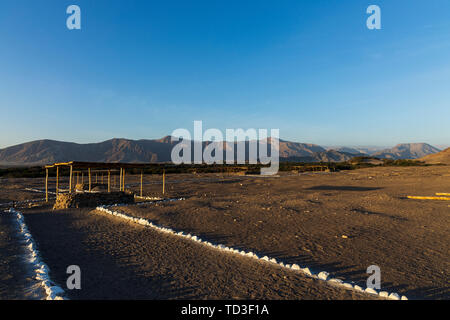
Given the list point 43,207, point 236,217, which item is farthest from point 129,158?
point 236,217

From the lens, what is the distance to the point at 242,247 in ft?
20.4

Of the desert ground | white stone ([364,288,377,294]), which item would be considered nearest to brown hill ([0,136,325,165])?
the desert ground

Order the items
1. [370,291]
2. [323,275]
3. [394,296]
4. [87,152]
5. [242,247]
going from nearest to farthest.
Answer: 1. [394,296]
2. [370,291]
3. [323,275]
4. [242,247]
5. [87,152]

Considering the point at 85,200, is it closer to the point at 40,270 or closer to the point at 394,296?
the point at 40,270

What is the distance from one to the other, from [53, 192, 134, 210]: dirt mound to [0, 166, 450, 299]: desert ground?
1931 millimetres

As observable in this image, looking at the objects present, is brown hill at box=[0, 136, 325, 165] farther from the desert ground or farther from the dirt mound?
the desert ground

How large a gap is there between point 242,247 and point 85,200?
32.6 feet

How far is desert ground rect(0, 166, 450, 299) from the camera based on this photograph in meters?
4.15

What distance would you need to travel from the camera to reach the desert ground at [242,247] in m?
4.15

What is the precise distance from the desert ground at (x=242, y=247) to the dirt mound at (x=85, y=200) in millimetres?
1931

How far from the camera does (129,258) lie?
5.63 metres

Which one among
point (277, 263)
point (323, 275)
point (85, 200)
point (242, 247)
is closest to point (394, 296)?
point (323, 275)
